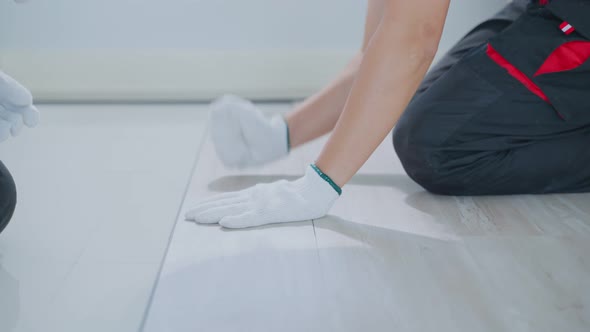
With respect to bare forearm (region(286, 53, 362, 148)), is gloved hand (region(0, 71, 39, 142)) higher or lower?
higher

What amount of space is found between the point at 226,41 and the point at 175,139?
1.88 ft

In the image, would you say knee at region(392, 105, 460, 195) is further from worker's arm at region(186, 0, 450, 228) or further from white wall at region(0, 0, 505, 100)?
white wall at region(0, 0, 505, 100)

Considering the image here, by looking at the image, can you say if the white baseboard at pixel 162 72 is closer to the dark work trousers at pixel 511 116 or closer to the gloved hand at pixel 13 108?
the dark work trousers at pixel 511 116

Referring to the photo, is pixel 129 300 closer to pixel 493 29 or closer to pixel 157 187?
pixel 157 187

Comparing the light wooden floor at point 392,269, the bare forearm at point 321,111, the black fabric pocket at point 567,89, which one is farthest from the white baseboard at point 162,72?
the black fabric pocket at point 567,89

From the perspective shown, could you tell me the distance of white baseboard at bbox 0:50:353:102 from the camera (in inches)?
89.0

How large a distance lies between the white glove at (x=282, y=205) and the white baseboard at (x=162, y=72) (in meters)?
1.11

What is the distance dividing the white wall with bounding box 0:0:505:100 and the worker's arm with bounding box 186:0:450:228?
1095 mm

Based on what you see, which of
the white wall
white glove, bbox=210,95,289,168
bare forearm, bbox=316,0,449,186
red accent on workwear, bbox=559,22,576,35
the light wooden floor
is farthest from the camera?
the white wall

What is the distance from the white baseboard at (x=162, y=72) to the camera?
89.0 inches

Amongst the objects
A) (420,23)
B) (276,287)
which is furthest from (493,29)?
(276,287)

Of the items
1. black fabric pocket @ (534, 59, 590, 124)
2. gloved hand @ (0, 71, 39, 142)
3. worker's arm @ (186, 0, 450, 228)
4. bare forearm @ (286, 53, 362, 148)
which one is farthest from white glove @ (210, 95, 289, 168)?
black fabric pocket @ (534, 59, 590, 124)

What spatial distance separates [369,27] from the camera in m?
1.45

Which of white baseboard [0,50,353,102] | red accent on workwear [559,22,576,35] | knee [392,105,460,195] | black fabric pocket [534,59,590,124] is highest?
red accent on workwear [559,22,576,35]
